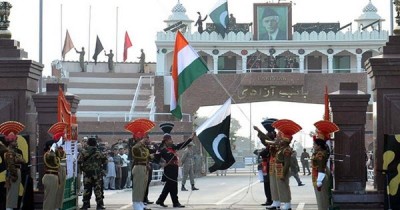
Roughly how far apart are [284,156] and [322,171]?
1.97m

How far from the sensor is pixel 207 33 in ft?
224

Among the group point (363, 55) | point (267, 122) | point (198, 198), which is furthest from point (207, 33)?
point (267, 122)

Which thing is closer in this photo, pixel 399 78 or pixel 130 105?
pixel 399 78

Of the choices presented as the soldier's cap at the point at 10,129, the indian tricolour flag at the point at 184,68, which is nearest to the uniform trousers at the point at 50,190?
the soldier's cap at the point at 10,129

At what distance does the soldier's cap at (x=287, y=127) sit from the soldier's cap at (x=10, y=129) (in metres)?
4.74

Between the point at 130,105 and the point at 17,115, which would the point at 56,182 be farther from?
the point at 130,105

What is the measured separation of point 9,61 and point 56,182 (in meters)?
2.74

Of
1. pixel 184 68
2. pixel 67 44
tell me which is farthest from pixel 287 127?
pixel 67 44

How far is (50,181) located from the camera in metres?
21.9

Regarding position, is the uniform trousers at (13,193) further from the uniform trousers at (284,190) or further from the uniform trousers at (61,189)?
the uniform trousers at (284,190)

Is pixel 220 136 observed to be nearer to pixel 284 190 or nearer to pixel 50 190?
pixel 284 190

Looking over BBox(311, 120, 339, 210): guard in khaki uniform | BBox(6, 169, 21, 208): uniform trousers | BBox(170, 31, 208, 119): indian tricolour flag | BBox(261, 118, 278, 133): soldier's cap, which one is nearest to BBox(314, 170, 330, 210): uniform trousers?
BBox(311, 120, 339, 210): guard in khaki uniform

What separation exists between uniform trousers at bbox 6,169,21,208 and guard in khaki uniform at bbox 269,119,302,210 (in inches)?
192

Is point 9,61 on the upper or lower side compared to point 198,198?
upper
